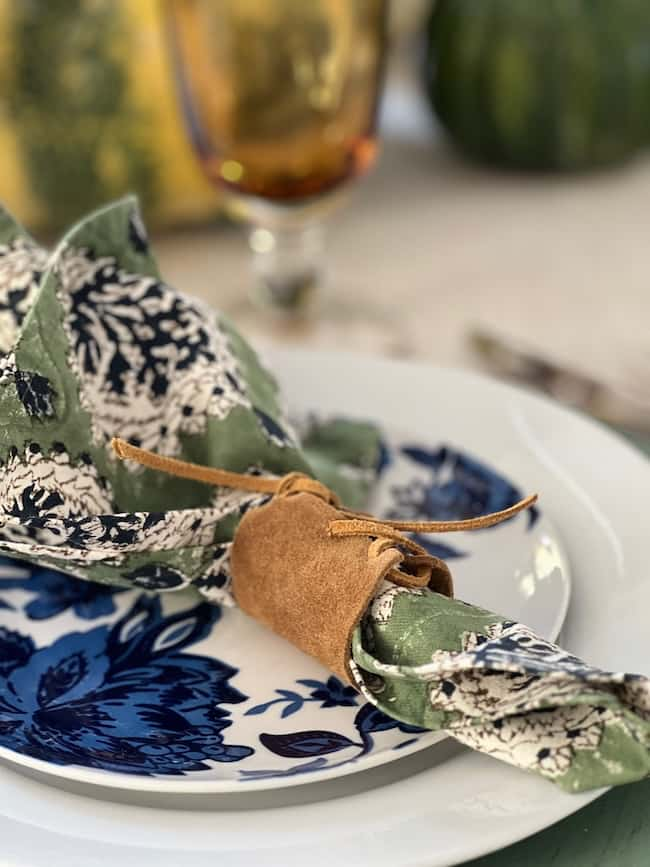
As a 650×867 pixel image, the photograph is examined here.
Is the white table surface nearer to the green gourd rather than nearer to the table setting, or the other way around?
the green gourd

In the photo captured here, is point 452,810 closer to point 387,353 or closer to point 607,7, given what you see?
point 387,353

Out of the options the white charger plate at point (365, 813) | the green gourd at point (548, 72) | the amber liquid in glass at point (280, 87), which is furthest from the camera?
the green gourd at point (548, 72)

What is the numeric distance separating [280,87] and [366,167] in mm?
70

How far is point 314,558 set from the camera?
0.35 m

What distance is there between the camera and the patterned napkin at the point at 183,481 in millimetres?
296

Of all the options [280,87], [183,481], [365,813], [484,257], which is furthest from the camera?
[484,257]

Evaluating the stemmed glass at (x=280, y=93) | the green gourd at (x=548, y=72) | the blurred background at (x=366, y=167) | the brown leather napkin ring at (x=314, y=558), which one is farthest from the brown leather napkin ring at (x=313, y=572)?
the green gourd at (x=548, y=72)

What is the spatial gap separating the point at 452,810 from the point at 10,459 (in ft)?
0.51

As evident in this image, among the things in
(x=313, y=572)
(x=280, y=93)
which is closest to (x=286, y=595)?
(x=313, y=572)

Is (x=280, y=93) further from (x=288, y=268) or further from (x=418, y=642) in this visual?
(x=418, y=642)

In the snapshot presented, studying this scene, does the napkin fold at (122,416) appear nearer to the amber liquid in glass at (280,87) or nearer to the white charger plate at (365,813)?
the white charger plate at (365,813)

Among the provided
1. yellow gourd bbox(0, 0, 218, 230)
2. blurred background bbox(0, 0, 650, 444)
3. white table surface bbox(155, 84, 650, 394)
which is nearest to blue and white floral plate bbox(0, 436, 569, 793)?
blurred background bbox(0, 0, 650, 444)

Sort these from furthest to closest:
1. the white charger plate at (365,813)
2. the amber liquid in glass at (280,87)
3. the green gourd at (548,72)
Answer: the green gourd at (548,72)
the amber liquid in glass at (280,87)
the white charger plate at (365,813)

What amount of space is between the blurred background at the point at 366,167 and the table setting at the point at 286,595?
0.42ft
